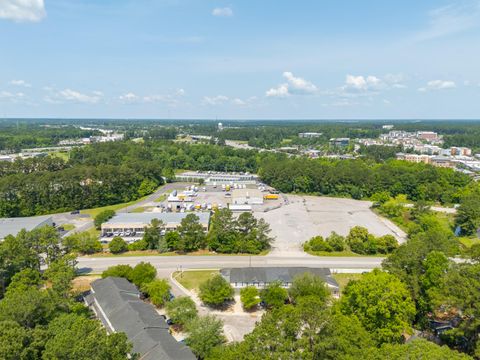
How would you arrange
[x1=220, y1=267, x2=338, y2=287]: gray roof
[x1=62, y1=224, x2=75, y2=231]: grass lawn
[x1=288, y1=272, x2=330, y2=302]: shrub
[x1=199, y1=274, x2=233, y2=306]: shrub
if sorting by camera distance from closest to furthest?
[x1=288, y1=272, x2=330, y2=302]: shrub, [x1=199, y1=274, x2=233, y2=306]: shrub, [x1=220, y1=267, x2=338, y2=287]: gray roof, [x1=62, y1=224, x2=75, y2=231]: grass lawn

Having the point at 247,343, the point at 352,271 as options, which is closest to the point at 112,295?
the point at 247,343

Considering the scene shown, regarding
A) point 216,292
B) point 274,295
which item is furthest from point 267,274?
point 216,292

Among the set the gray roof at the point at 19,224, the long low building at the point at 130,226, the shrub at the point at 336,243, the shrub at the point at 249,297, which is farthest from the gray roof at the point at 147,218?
the shrub at the point at 249,297

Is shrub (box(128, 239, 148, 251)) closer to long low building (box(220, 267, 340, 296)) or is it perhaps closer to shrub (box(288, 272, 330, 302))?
long low building (box(220, 267, 340, 296))

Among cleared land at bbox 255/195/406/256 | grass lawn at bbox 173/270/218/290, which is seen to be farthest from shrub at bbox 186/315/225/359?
cleared land at bbox 255/195/406/256

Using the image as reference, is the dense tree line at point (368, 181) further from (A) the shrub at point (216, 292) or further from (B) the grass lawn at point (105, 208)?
(A) the shrub at point (216, 292)
